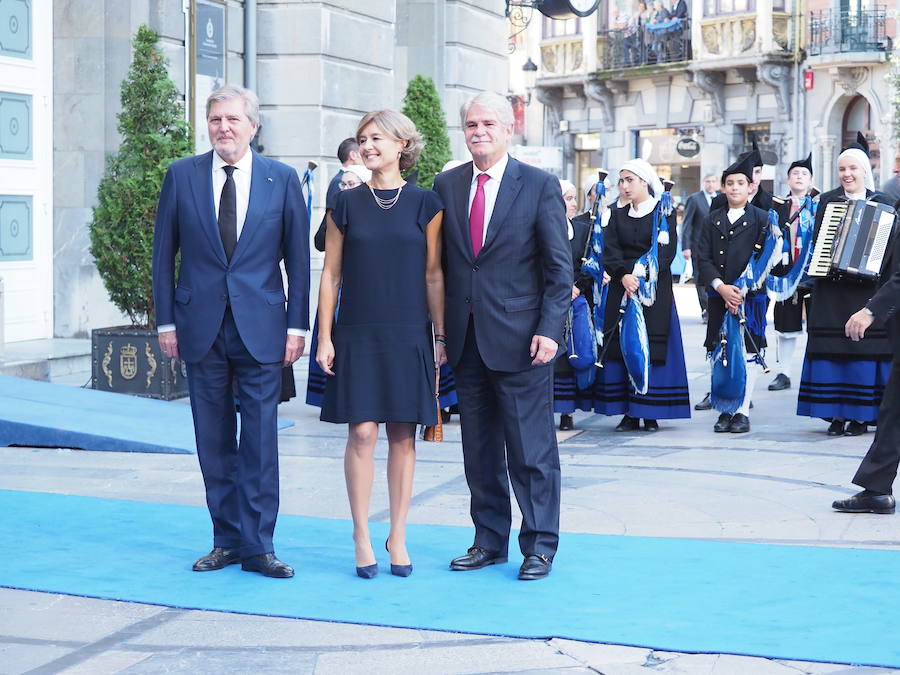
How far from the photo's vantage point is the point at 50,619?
5.49m

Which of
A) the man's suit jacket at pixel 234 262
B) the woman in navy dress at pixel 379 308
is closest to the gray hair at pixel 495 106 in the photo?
the woman in navy dress at pixel 379 308

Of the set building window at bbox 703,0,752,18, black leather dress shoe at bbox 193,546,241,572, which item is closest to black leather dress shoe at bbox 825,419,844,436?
black leather dress shoe at bbox 193,546,241,572

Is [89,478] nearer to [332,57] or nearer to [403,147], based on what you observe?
[403,147]

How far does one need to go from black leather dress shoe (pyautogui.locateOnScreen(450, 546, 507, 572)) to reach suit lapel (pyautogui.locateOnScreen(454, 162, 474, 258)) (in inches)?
47.0

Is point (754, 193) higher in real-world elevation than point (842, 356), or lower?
higher

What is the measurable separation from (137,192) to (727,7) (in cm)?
3229

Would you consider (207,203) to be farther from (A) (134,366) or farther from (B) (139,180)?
(B) (139,180)

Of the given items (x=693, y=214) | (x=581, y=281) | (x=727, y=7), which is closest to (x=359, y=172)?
(x=581, y=281)

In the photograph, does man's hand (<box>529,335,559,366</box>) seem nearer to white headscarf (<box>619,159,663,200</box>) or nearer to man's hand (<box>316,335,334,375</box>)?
man's hand (<box>316,335,334,375</box>)

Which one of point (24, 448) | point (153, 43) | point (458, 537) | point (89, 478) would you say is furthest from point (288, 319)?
point (153, 43)

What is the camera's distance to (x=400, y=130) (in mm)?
6078

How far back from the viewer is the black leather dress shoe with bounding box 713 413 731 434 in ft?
34.8

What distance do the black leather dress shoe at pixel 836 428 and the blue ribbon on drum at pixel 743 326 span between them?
63cm

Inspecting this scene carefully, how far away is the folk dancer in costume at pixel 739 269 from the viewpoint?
10.6m
